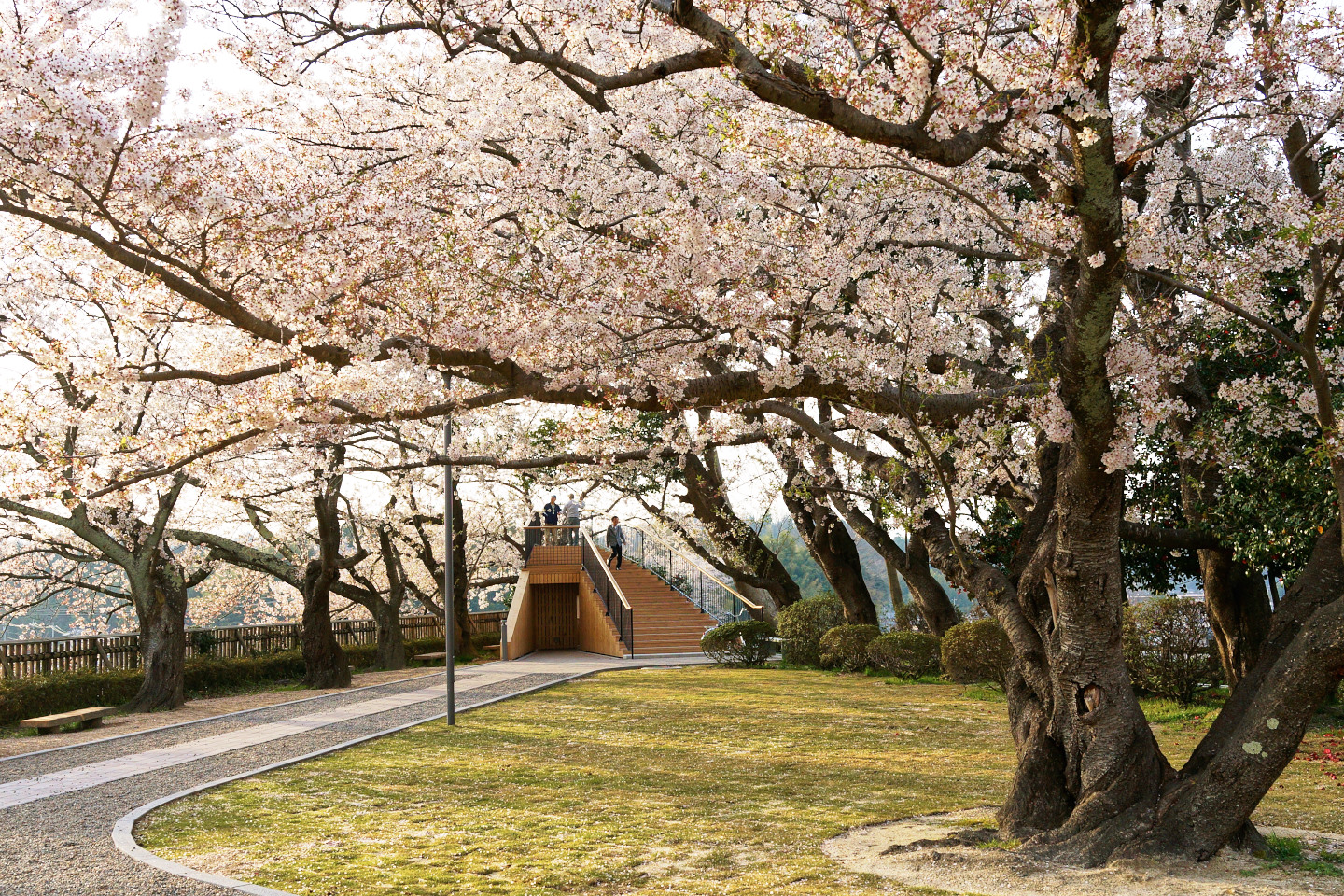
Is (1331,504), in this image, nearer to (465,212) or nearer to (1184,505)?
(1184,505)

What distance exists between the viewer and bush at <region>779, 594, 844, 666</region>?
19861 mm

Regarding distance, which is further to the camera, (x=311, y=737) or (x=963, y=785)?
(x=311, y=737)

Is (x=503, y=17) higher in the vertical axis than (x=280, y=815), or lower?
higher

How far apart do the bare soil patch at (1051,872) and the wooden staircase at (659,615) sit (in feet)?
59.3

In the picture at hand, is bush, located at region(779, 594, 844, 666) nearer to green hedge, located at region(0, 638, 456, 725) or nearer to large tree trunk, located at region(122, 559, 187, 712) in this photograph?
green hedge, located at region(0, 638, 456, 725)

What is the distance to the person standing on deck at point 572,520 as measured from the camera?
28411 mm

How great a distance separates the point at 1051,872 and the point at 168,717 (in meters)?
13.4

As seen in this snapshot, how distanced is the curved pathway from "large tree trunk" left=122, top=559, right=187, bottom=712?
2202 millimetres

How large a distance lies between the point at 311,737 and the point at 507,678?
277 inches

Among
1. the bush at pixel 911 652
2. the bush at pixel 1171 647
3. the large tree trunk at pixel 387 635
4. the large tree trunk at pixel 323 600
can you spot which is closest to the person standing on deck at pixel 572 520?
the large tree trunk at pixel 387 635

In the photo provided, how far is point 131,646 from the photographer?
57.8 feet

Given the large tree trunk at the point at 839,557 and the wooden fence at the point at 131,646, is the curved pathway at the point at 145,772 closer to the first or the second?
the wooden fence at the point at 131,646

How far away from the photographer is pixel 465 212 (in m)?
8.70

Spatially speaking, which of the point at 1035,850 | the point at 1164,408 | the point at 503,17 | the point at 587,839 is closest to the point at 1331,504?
the point at 1164,408
